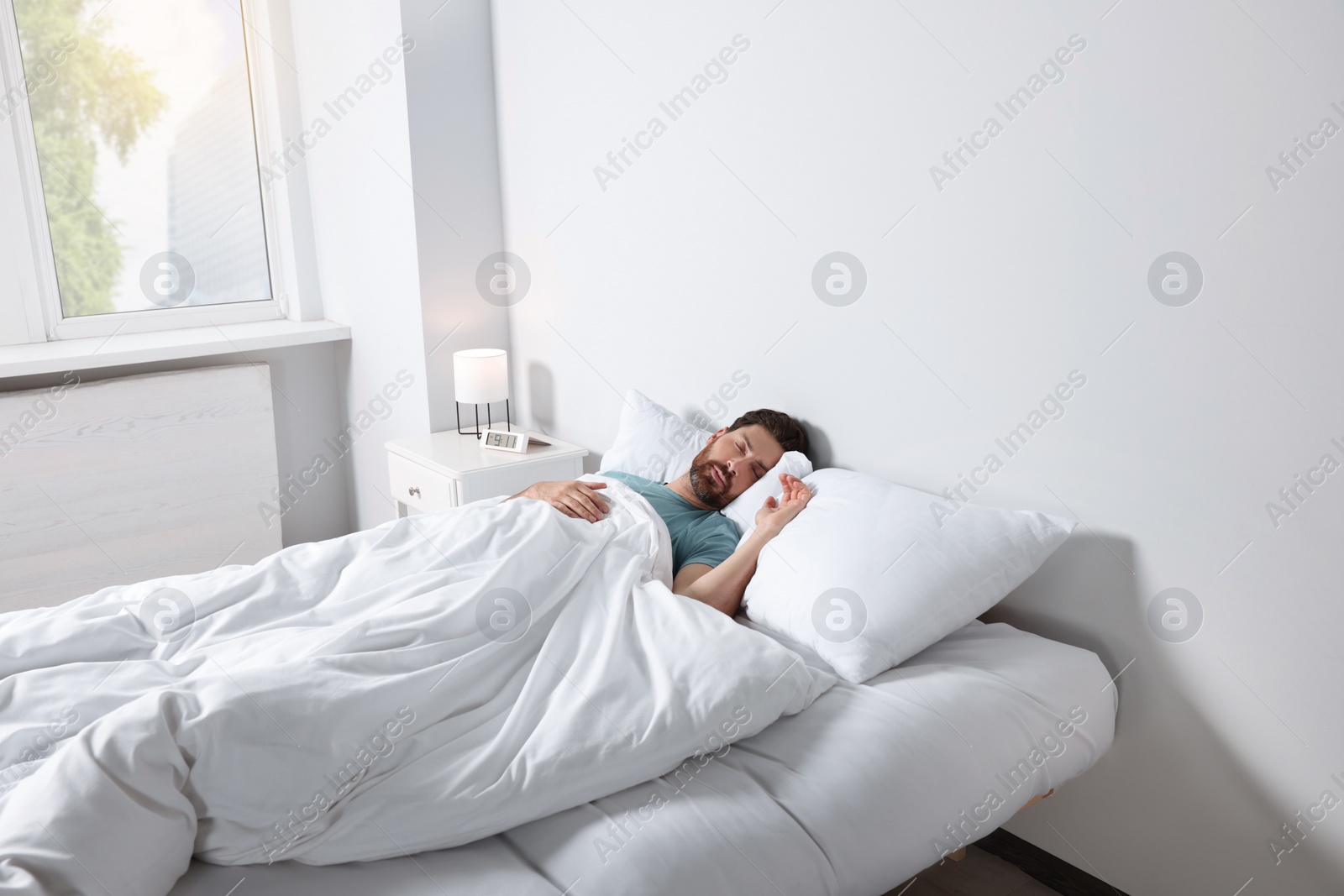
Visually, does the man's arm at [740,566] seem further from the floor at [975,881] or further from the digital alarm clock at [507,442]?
the digital alarm clock at [507,442]

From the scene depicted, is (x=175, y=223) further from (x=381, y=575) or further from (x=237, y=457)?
(x=381, y=575)

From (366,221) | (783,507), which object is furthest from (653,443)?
(366,221)

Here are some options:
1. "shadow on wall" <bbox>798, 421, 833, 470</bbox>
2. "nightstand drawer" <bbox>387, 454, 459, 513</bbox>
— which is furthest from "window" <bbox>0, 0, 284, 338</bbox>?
"shadow on wall" <bbox>798, 421, 833, 470</bbox>

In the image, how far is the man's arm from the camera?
1.76 m

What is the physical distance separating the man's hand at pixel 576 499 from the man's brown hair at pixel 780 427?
13.6 inches

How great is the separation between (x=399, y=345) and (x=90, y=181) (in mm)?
1140

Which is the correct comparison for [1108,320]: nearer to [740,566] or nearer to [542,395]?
[740,566]

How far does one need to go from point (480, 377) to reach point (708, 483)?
3.32ft

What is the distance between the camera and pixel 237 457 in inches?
125

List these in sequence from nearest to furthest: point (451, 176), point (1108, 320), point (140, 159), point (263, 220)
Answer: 1. point (1108, 320)
2. point (451, 176)
3. point (140, 159)
4. point (263, 220)

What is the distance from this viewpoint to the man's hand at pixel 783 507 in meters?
1.84

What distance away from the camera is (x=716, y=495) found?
209 cm

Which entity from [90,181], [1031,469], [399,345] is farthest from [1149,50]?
[90,181]

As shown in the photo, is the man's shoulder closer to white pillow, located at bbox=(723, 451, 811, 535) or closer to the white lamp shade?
white pillow, located at bbox=(723, 451, 811, 535)
